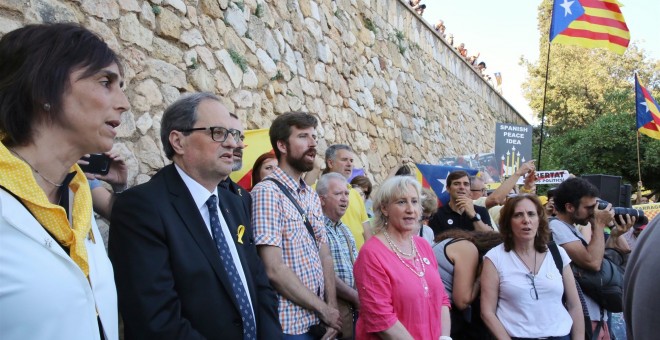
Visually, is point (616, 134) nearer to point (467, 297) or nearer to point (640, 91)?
point (640, 91)

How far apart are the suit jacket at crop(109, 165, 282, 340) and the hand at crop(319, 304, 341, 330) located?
0.89m

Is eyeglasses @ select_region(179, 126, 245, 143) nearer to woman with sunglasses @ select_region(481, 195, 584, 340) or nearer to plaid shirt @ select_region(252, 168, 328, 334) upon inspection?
plaid shirt @ select_region(252, 168, 328, 334)

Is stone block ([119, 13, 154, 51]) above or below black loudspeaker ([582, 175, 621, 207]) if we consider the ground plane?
above

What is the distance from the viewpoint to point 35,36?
5.05 feet

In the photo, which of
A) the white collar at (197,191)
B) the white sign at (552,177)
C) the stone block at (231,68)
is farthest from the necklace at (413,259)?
the white sign at (552,177)

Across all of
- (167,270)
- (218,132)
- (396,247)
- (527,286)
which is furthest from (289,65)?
(167,270)

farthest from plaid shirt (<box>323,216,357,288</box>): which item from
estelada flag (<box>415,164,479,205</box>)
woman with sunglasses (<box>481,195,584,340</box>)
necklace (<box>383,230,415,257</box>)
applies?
estelada flag (<box>415,164,479,205</box>)

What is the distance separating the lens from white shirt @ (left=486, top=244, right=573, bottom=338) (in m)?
3.37

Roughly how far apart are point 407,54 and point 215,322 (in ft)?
31.9

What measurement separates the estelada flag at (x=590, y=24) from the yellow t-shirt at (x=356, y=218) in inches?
228

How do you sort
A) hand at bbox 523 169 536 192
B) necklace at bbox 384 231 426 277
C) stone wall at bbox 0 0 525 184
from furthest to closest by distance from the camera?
hand at bbox 523 169 536 192, stone wall at bbox 0 0 525 184, necklace at bbox 384 231 426 277

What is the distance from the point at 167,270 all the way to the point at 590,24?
865 centimetres

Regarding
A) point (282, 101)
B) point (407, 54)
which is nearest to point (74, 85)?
point (282, 101)

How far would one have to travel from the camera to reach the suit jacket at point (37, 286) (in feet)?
4.03
